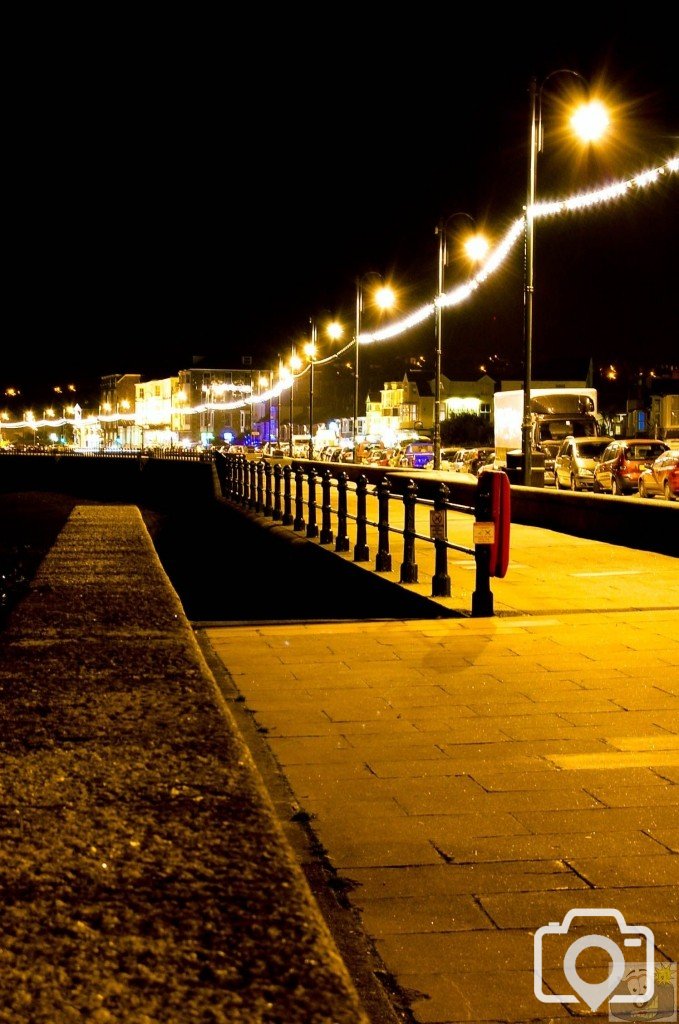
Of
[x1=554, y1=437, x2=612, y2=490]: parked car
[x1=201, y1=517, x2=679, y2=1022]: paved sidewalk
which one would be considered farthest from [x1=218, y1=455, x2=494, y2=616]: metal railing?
[x1=554, y1=437, x2=612, y2=490]: parked car

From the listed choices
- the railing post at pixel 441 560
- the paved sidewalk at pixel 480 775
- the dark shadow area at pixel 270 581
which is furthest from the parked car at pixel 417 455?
the paved sidewalk at pixel 480 775

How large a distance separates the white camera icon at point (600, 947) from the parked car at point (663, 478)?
77.8ft

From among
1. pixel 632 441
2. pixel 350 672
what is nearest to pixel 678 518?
pixel 350 672

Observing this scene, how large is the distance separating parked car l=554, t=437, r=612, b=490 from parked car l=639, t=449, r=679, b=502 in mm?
5316

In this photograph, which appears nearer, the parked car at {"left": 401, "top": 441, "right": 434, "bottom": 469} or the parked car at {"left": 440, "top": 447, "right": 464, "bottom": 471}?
the parked car at {"left": 401, "top": 441, "right": 434, "bottom": 469}

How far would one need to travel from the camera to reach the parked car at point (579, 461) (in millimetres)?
34500

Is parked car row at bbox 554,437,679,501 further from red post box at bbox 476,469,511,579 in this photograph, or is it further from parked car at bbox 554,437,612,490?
red post box at bbox 476,469,511,579

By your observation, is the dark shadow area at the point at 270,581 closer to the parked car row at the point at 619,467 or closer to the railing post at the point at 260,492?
the railing post at the point at 260,492

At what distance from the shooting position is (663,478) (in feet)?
89.6

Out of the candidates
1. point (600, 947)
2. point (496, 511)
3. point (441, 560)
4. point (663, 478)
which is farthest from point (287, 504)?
point (600, 947)

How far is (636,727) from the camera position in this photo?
6266mm

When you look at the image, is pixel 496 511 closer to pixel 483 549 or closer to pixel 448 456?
pixel 483 549

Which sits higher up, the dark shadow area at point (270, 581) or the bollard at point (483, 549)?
the bollard at point (483, 549)

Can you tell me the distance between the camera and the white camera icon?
3279 mm
